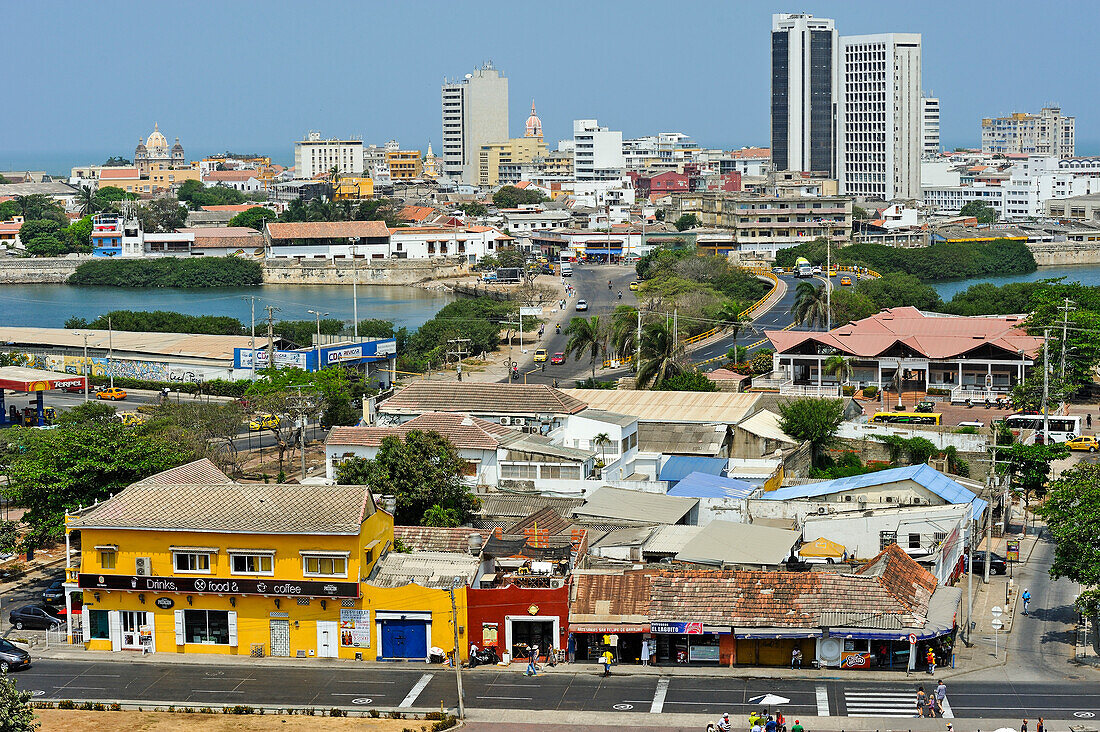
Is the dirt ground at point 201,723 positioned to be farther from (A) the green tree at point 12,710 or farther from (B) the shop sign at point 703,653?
(B) the shop sign at point 703,653

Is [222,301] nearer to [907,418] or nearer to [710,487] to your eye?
[907,418]

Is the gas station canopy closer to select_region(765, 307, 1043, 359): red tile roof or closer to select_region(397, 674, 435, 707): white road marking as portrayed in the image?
select_region(765, 307, 1043, 359): red tile roof

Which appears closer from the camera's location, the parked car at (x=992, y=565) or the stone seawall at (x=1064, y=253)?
the parked car at (x=992, y=565)

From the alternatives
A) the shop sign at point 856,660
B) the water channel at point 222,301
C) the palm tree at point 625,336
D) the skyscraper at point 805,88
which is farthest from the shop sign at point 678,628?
the skyscraper at point 805,88

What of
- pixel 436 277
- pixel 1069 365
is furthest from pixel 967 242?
pixel 1069 365

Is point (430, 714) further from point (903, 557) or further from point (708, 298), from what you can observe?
point (708, 298)

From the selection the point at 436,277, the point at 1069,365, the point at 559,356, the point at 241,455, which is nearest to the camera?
the point at 241,455
